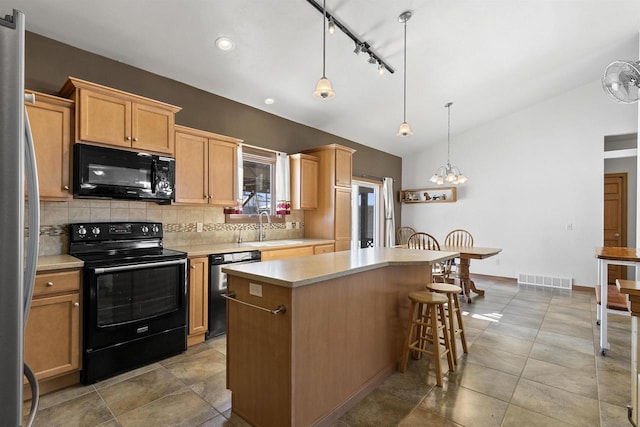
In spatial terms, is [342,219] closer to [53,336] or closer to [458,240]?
[458,240]

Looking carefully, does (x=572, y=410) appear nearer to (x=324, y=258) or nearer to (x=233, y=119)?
(x=324, y=258)

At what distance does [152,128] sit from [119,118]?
276mm

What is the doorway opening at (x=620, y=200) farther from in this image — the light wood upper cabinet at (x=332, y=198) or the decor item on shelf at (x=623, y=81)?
the light wood upper cabinet at (x=332, y=198)

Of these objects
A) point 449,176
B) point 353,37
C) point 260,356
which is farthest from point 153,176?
point 449,176

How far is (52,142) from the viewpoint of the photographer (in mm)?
2461

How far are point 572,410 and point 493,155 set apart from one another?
5252 millimetres

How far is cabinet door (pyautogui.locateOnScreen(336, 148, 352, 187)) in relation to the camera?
188 inches

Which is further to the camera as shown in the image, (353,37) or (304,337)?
(353,37)

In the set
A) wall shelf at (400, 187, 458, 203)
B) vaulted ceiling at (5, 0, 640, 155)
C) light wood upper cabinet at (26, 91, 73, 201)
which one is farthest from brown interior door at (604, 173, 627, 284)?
light wood upper cabinet at (26, 91, 73, 201)

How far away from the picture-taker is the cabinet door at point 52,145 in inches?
93.7

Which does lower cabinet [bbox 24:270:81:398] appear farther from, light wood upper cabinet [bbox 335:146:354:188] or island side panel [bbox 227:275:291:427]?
light wood upper cabinet [bbox 335:146:354:188]

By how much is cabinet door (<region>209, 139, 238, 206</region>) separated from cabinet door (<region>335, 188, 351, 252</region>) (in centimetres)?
163

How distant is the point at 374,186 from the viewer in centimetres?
683

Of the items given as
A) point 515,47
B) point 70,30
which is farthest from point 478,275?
point 70,30
